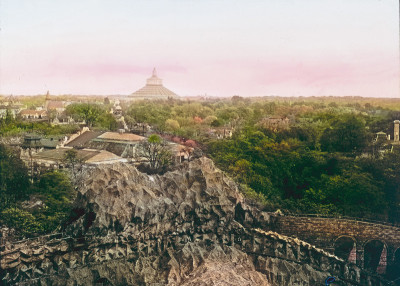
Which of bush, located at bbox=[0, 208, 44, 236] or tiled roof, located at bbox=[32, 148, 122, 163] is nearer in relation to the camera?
bush, located at bbox=[0, 208, 44, 236]

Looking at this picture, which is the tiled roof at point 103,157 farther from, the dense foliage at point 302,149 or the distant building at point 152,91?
the distant building at point 152,91

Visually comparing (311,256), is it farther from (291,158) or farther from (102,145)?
(102,145)

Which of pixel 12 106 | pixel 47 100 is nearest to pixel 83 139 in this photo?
pixel 47 100

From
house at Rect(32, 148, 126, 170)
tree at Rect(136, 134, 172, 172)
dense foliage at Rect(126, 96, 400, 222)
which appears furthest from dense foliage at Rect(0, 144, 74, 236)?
dense foliage at Rect(126, 96, 400, 222)

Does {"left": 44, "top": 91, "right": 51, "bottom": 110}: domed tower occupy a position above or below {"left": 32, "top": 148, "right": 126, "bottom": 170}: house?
above

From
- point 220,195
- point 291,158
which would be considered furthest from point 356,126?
point 220,195

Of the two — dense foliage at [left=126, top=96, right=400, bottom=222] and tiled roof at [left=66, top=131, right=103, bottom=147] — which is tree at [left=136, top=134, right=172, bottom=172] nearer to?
dense foliage at [left=126, top=96, right=400, bottom=222]

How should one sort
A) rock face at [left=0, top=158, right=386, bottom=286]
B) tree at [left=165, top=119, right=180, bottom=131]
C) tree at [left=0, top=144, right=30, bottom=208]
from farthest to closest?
1. tree at [left=165, top=119, right=180, bottom=131]
2. tree at [left=0, top=144, right=30, bottom=208]
3. rock face at [left=0, top=158, right=386, bottom=286]
